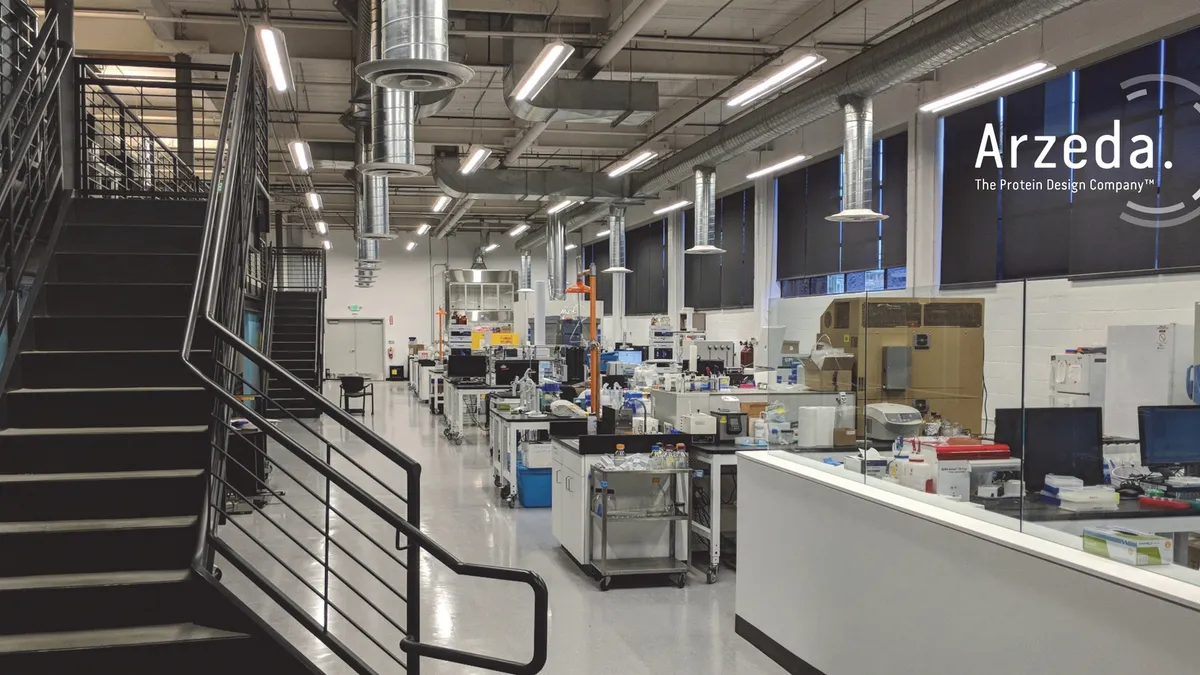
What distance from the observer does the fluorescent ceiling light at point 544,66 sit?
681cm

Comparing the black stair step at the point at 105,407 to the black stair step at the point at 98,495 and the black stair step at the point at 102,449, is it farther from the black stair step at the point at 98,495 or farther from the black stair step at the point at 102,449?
the black stair step at the point at 98,495

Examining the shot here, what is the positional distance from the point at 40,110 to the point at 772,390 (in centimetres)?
422

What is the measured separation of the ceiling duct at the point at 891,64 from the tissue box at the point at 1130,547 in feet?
13.7

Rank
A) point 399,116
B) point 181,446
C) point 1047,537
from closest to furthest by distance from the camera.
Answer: point 1047,537 < point 181,446 < point 399,116

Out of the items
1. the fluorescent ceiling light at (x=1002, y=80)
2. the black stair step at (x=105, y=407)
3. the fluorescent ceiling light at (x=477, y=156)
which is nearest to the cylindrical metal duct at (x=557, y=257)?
the fluorescent ceiling light at (x=477, y=156)

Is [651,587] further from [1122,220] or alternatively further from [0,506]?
[1122,220]

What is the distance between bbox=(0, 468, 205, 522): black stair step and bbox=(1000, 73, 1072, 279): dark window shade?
779cm

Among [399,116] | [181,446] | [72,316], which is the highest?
[399,116]

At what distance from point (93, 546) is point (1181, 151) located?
26.2 feet

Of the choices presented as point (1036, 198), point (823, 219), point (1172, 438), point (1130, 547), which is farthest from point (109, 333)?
point (823, 219)

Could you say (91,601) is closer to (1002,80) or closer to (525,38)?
(1002,80)

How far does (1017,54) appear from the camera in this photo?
8.50 m

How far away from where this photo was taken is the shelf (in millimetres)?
5480

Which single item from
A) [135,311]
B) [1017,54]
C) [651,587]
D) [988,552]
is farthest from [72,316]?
[1017,54]
